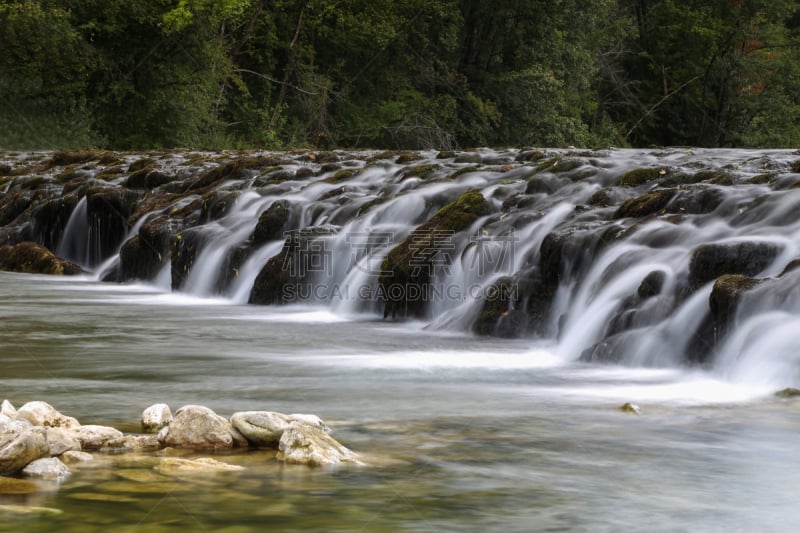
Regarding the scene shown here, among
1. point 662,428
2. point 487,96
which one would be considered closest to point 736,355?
point 662,428

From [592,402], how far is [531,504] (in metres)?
2.18

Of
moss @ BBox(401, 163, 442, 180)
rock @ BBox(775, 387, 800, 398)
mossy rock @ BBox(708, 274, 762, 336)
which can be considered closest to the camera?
rock @ BBox(775, 387, 800, 398)

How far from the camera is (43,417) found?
4328 millimetres

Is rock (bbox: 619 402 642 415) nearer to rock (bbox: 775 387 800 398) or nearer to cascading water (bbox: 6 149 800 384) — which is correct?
rock (bbox: 775 387 800 398)

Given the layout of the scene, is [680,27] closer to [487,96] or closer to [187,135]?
[487,96]

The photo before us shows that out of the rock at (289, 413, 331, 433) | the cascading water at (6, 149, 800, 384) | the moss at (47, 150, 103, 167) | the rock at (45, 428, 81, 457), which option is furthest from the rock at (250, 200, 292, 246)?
the moss at (47, 150, 103, 167)

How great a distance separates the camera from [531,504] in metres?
3.70

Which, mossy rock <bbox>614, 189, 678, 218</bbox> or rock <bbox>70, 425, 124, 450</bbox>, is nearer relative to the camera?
rock <bbox>70, 425, 124, 450</bbox>

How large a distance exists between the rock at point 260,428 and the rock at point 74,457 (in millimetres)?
590

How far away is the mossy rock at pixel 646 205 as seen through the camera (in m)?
10.0

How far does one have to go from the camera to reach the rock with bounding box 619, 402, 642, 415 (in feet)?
17.9

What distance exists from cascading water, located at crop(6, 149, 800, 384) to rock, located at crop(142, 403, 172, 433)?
347cm

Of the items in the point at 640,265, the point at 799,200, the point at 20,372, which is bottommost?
the point at 20,372

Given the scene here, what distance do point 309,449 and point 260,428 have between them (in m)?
0.26
